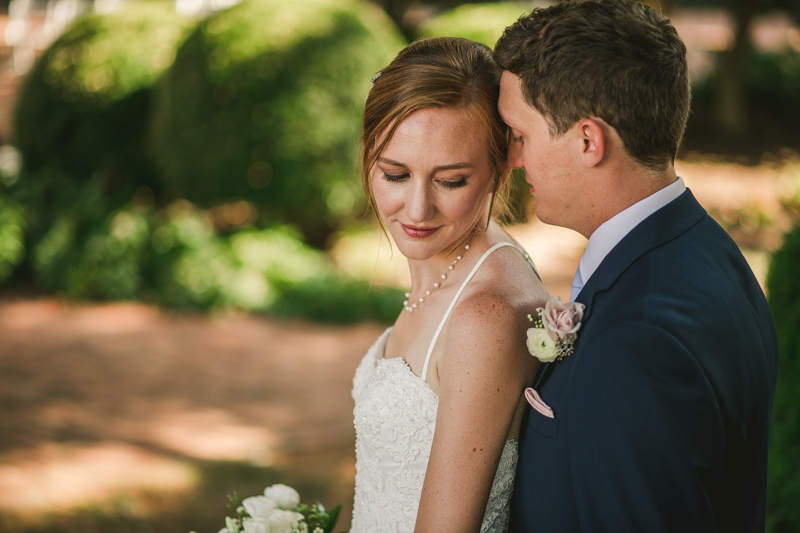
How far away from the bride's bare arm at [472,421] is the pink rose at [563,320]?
259 millimetres

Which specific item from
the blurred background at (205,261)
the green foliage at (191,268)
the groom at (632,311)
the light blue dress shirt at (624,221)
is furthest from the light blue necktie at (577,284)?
the green foliage at (191,268)

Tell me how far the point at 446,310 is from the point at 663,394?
101 centimetres

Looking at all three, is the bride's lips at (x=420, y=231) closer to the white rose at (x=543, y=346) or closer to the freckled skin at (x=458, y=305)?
the freckled skin at (x=458, y=305)

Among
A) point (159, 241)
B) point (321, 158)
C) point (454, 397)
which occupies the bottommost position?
point (454, 397)

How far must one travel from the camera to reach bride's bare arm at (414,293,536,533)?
2.04 metres

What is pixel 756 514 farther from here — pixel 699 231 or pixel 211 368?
pixel 211 368

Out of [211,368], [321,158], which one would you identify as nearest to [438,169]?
[211,368]

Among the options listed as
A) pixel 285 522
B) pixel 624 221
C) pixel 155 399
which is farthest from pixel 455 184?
pixel 155 399

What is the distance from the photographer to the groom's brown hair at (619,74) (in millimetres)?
1754

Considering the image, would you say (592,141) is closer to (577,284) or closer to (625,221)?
(625,221)

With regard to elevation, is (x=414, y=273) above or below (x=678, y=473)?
above

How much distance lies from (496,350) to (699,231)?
0.64 metres

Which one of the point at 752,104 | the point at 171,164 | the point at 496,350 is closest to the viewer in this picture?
the point at 496,350

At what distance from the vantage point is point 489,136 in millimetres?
2264
